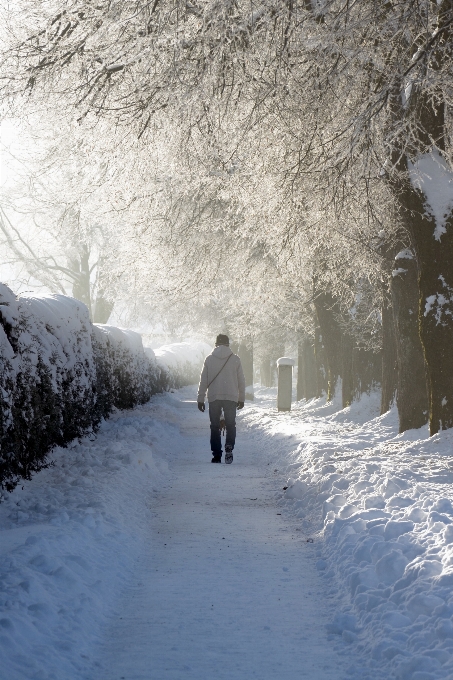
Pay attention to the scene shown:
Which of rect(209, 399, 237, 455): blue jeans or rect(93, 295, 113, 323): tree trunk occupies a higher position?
rect(93, 295, 113, 323): tree trunk

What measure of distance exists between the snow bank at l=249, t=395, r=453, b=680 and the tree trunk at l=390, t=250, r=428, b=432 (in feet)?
3.58

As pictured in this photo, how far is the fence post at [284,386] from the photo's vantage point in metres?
20.9

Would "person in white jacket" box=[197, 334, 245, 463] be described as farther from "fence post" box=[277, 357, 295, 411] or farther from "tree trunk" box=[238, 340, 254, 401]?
"tree trunk" box=[238, 340, 254, 401]

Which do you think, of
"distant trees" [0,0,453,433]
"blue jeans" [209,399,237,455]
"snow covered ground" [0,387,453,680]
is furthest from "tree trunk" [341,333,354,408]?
"snow covered ground" [0,387,453,680]

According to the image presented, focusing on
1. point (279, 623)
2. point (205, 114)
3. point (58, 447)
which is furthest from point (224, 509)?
point (205, 114)

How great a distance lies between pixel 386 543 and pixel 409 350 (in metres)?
6.47

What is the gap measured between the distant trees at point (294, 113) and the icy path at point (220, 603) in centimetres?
369

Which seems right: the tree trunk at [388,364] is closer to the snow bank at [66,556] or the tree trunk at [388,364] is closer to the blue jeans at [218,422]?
the blue jeans at [218,422]

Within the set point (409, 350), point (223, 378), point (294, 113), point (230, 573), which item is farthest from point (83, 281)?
point (230, 573)

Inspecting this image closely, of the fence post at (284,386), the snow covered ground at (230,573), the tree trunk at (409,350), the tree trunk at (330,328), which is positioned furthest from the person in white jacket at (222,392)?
the fence post at (284,386)

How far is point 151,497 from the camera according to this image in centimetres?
809

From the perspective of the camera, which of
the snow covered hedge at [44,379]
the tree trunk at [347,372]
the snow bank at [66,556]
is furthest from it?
the tree trunk at [347,372]

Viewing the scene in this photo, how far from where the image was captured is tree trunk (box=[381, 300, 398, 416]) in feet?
45.1

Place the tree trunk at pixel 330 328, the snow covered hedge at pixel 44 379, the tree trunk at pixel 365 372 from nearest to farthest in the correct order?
the snow covered hedge at pixel 44 379 < the tree trunk at pixel 365 372 < the tree trunk at pixel 330 328
